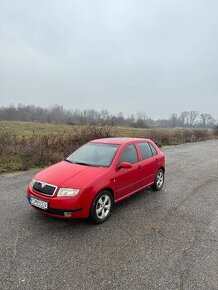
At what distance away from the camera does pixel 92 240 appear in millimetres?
4188

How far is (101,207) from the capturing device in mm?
4840

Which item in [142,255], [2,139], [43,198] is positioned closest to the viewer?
[142,255]

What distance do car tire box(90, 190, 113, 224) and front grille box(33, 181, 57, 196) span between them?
0.76 meters

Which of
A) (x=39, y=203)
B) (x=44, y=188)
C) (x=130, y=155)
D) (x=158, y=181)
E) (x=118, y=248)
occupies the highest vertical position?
(x=130, y=155)

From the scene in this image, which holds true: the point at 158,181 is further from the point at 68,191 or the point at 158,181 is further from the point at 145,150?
the point at 68,191

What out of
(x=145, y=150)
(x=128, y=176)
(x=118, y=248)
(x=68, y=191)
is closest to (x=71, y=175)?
(x=68, y=191)

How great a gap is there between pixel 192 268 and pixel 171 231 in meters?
1.09

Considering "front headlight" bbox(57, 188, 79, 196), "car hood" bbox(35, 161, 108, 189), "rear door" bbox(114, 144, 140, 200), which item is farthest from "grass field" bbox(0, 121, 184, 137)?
"front headlight" bbox(57, 188, 79, 196)

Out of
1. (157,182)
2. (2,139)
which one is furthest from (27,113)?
(157,182)

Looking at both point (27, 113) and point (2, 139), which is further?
point (27, 113)

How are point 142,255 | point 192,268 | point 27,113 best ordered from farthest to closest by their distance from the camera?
point 27,113 → point 142,255 → point 192,268

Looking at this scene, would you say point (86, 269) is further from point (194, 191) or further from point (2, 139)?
point (2, 139)

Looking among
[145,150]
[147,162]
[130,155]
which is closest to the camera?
[130,155]

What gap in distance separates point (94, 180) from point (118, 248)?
4.06 feet
